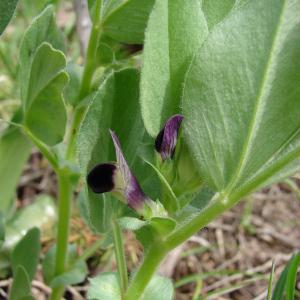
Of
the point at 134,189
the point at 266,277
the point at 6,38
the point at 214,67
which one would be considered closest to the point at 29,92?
the point at 134,189

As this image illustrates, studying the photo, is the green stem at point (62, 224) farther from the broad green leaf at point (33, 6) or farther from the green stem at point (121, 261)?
the broad green leaf at point (33, 6)

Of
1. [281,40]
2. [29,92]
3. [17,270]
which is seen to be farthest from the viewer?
[17,270]

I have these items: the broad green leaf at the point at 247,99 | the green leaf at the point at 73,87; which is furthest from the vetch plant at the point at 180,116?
the green leaf at the point at 73,87

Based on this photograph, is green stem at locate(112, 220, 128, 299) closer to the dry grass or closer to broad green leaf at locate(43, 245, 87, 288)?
broad green leaf at locate(43, 245, 87, 288)

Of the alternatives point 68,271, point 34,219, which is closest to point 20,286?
point 68,271

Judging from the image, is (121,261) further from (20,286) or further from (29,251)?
(29,251)

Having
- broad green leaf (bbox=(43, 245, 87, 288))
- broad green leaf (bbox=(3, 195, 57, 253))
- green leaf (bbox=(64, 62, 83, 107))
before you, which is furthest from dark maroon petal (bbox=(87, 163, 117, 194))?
broad green leaf (bbox=(3, 195, 57, 253))

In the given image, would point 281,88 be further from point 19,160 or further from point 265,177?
point 19,160
